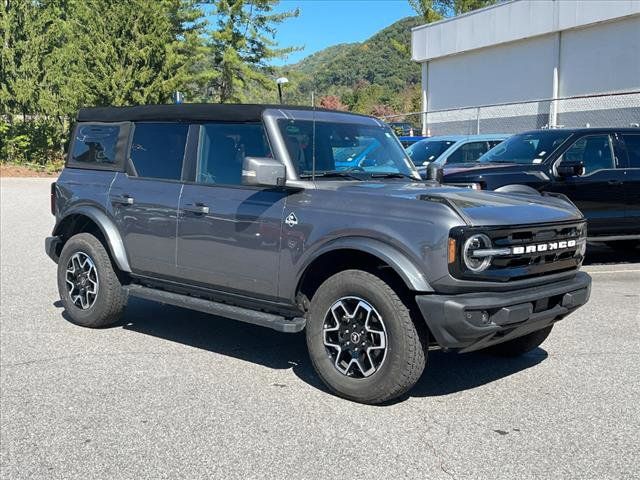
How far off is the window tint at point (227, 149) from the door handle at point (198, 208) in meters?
0.23

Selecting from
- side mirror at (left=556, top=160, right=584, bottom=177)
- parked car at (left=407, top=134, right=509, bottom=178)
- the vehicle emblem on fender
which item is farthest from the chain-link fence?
the vehicle emblem on fender

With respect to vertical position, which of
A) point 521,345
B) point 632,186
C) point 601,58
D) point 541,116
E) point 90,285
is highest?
point 601,58

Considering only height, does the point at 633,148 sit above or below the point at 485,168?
above

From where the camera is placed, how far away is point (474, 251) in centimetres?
428

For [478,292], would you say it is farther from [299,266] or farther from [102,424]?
[102,424]

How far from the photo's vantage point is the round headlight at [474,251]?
4.25 meters

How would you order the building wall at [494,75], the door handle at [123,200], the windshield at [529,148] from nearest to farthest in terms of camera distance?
the door handle at [123,200]
the windshield at [529,148]
the building wall at [494,75]

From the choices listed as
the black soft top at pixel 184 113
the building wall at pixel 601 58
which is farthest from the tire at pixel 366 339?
the building wall at pixel 601 58

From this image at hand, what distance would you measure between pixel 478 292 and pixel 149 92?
29176mm

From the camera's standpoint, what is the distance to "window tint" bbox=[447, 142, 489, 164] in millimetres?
14461

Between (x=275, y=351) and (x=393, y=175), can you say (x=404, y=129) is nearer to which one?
(x=393, y=175)

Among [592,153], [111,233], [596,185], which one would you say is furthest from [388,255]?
[592,153]

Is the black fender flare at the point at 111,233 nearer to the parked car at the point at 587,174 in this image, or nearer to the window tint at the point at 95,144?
the window tint at the point at 95,144

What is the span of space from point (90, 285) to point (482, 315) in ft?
12.9
